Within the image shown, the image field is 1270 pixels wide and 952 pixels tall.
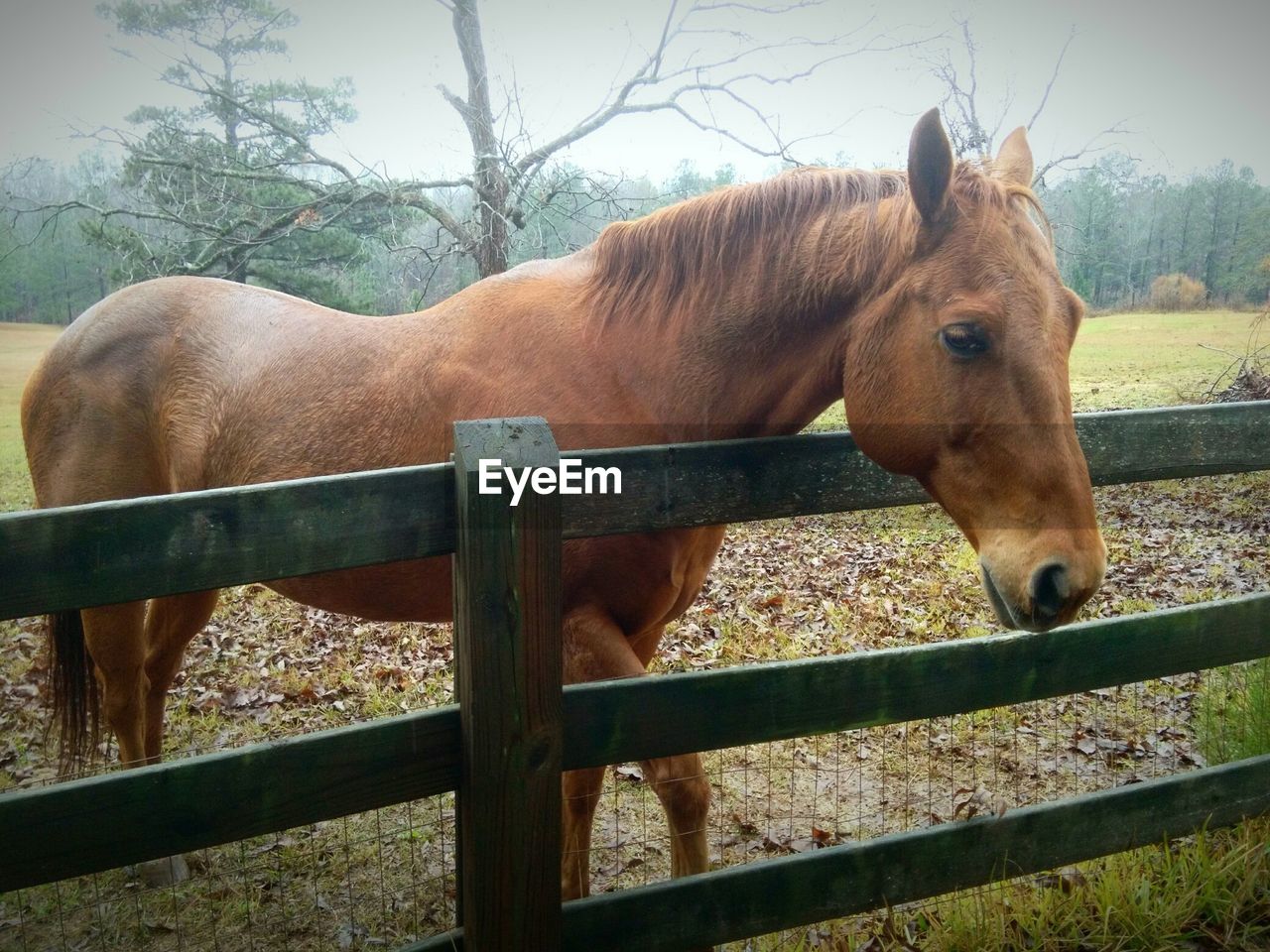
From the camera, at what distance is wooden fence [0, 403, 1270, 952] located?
131 centimetres

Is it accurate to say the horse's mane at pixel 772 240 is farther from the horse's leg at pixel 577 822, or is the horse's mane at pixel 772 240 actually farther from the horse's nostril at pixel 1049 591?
the horse's leg at pixel 577 822

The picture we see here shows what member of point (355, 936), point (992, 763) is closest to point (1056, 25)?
point (992, 763)

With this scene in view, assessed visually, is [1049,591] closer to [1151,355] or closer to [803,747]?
[803,747]

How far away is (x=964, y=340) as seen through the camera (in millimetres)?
1794

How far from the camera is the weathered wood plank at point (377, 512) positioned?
1.25 metres

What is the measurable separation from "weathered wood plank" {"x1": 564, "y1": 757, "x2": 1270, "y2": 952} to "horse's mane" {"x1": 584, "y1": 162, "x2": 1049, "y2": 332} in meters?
1.40

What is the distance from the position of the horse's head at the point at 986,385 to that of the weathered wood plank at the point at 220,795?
4.00 ft

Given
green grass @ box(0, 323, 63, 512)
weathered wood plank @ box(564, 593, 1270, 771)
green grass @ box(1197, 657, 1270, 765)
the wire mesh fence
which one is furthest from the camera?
green grass @ box(0, 323, 63, 512)

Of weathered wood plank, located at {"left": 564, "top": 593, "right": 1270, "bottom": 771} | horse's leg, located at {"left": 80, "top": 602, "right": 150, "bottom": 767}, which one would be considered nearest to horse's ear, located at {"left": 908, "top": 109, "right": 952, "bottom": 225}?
weathered wood plank, located at {"left": 564, "top": 593, "right": 1270, "bottom": 771}

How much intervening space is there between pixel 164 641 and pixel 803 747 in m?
2.93

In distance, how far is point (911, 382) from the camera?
1866 mm

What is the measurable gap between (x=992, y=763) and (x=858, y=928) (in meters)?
1.56

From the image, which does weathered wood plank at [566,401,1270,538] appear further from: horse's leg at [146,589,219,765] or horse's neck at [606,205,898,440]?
horse's leg at [146,589,219,765]

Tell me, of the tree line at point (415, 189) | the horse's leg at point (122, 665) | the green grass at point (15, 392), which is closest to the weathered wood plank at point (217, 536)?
the horse's leg at point (122, 665)
